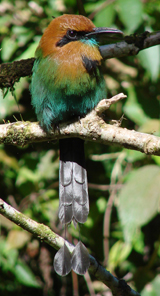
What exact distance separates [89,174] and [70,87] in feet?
4.12

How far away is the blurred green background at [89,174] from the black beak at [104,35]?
93 millimetres

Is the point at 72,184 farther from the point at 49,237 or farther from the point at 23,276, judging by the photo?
the point at 23,276

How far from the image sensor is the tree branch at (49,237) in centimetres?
177

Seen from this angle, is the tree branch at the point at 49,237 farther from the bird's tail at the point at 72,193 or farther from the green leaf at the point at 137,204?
the green leaf at the point at 137,204

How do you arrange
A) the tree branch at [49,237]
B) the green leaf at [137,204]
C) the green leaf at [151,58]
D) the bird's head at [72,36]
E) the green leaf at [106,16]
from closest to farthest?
the tree branch at [49,237]
the green leaf at [137,204]
the bird's head at [72,36]
the green leaf at [106,16]
the green leaf at [151,58]

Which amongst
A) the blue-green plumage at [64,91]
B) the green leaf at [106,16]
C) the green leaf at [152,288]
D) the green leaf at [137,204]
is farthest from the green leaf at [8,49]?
the green leaf at [152,288]

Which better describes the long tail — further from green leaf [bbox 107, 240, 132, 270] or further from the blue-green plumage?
green leaf [bbox 107, 240, 132, 270]

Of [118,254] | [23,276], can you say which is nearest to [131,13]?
[118,254]

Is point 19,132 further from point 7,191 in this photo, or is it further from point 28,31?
point 7,191

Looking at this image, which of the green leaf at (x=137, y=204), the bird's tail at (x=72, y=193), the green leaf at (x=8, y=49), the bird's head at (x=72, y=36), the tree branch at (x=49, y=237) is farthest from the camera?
the green leaf at (x=8, y=49)

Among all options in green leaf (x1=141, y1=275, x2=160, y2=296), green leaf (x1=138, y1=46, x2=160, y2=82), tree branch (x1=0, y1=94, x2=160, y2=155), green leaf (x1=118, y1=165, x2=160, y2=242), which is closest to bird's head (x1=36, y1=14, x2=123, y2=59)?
green leaf (x1=138, y1=46, x2=160, y2=82)

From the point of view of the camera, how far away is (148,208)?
2.16 meters

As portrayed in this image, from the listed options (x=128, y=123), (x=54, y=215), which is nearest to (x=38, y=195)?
(x=54, y=215)

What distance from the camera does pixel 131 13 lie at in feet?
7.64
